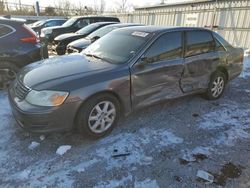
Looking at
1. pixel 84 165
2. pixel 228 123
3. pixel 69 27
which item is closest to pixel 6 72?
pixel 84 165

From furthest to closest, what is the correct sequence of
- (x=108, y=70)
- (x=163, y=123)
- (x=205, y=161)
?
(x=163, y=123), (x=108, y=70), (x=205, y=161)

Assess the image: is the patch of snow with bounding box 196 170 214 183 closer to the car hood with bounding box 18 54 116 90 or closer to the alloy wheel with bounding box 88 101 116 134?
the alloy wheel with bounding box 88 101 116 134

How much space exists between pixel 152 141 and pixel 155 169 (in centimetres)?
60

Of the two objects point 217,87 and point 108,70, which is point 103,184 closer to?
point 108,70

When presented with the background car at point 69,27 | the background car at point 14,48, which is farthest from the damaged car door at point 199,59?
the background car at point 69,27

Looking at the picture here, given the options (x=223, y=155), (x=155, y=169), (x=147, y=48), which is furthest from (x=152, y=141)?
(x=147, y=48)

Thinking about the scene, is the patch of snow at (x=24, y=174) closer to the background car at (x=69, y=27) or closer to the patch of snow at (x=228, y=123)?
the patch of snow at (x=228, y=123)

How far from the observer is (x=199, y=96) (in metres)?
5.07

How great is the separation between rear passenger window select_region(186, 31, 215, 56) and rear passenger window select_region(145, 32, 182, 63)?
223 millimetres

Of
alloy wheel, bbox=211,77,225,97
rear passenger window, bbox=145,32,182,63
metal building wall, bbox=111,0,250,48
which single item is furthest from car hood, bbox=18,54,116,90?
metal building wall, bbox=111,0,250,48

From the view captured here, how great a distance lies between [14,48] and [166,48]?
324cm

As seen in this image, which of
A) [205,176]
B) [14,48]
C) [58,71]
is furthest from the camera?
[14,48]

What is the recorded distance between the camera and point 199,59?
14.0 ft

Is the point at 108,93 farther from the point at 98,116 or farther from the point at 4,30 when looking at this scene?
the point at 4,30
